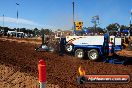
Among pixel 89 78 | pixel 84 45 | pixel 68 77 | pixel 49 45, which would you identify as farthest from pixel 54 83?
pixel 49 45

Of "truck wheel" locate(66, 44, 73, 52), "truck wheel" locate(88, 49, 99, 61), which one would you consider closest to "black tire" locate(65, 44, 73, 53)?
"truck wheel" locate(66, 44, 73, 52)

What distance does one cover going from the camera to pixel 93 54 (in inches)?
862

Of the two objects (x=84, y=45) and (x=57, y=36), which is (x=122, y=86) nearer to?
(x=84, y=45)

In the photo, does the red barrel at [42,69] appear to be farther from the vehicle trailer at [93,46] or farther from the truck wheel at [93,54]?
→ the truck wheel at [93,54]

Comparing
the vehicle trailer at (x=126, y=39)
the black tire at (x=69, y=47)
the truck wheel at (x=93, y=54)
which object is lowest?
the truck wheel at (x=93, y=54)

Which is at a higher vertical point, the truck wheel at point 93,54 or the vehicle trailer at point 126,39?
the vehicle trailer at point 126,39

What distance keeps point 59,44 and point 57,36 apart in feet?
4.58

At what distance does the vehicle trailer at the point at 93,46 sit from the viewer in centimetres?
2159

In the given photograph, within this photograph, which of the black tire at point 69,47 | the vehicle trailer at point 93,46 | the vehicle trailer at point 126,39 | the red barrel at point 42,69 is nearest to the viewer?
the red barrel at point 42,69

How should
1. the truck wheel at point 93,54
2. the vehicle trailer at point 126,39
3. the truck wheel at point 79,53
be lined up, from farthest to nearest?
the vehicle trailer at point 126,39
the truck wheel at point 79,53
the truck wheel at point 93,54

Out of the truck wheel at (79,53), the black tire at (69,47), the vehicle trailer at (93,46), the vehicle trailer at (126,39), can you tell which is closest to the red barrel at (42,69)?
the vehicle trailer at (93,46)

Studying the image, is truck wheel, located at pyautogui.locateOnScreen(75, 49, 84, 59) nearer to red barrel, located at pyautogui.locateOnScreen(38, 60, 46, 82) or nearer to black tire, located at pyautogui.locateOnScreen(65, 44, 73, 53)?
black tire, located at pyautogui.locateOnScreen(65, 44, 73, 53)

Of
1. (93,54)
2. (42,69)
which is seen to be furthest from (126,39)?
(42,69)

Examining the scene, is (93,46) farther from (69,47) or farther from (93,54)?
(69,47)
